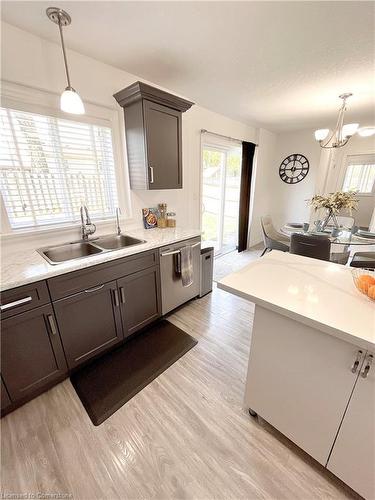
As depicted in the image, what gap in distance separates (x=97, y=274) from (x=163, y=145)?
4.84 ft

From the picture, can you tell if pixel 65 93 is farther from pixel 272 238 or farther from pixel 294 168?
pixel 294 168

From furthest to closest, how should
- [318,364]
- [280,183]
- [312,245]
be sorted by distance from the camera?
[280,183], [312,245], [318,364]

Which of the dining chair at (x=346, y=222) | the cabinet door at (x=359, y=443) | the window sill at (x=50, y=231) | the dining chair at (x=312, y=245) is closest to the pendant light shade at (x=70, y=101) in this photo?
the window sill at (x=50, y=231)

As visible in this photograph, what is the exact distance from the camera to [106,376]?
1.66m

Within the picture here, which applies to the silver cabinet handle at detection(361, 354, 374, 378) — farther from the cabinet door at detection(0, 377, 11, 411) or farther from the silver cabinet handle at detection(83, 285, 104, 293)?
the cabinet door at detection(0, 377, 11, 411)

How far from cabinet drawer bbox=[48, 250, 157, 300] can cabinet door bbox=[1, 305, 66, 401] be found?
145 millimetres

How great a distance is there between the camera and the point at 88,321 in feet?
5.28

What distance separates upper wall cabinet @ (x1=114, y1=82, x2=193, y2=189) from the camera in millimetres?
1901

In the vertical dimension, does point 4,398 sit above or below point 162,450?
above

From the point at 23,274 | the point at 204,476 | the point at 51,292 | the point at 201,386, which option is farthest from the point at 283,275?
the point at 23,274

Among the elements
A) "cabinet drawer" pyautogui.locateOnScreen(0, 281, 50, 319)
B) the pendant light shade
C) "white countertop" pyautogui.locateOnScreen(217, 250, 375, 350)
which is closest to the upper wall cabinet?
the pendant light shade

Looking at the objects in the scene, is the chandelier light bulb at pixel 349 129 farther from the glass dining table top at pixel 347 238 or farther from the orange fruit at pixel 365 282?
the orange fruit at pixel 365 282

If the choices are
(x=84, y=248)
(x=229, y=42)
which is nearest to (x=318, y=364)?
(x=84, y=248)

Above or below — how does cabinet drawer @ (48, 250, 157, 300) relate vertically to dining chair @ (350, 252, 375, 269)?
above
